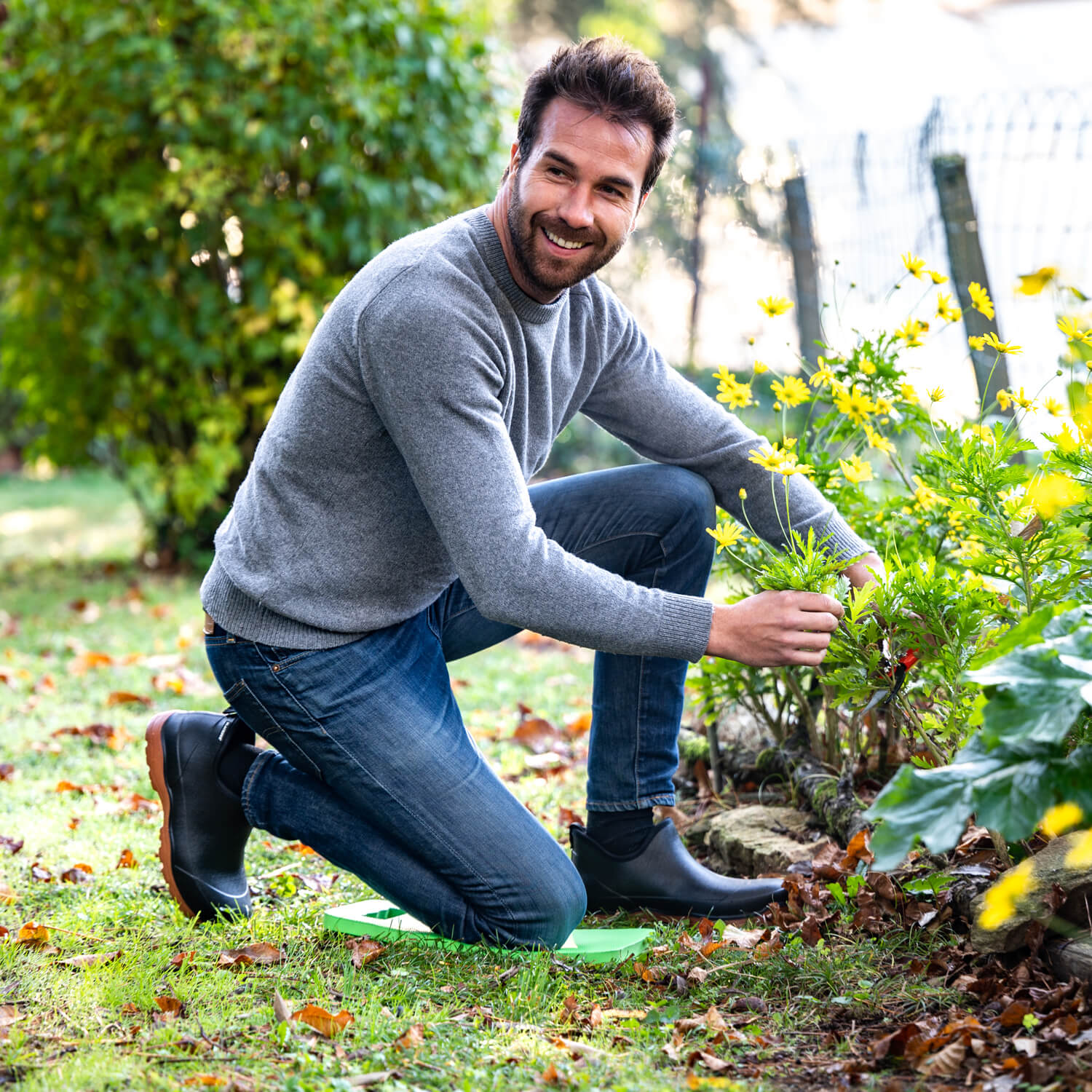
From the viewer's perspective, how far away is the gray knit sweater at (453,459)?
6.28 ft

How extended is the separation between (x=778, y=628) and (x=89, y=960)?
52.0 inches

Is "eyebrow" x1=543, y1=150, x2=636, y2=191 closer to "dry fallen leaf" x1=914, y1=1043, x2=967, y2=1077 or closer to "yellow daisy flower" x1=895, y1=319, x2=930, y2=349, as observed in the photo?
"yellow daisy flower" x1=895, y1=319, x2=930, y2=349

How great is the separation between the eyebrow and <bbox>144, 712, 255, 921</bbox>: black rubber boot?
1.24 meters

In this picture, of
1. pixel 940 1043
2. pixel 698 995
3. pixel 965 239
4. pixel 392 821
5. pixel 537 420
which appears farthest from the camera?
pixel 965 239

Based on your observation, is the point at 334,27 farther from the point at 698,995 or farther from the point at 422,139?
the point at 698,995

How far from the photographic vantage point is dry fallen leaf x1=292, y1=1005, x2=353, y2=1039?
1.76 m

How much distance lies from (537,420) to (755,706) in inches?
35.1

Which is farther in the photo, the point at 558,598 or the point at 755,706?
the point at 755,706

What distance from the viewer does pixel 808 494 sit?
2.30 meters

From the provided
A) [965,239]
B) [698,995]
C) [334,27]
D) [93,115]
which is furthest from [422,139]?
[698,995]

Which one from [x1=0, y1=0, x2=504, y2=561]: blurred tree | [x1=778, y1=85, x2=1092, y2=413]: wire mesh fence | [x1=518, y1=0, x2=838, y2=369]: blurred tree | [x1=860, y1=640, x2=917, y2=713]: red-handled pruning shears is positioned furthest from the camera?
[x1=518, y1=0, x2=838, y2=369]: blurred tree

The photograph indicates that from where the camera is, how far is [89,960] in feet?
6.75

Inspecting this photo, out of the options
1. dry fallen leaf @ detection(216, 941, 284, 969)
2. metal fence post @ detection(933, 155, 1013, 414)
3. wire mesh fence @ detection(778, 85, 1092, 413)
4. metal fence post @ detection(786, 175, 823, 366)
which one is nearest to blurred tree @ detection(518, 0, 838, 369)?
wire mesh fence @ detection(778, 85, 1092, 413)

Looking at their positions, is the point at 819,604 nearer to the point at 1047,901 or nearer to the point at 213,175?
the point at 1047,901
